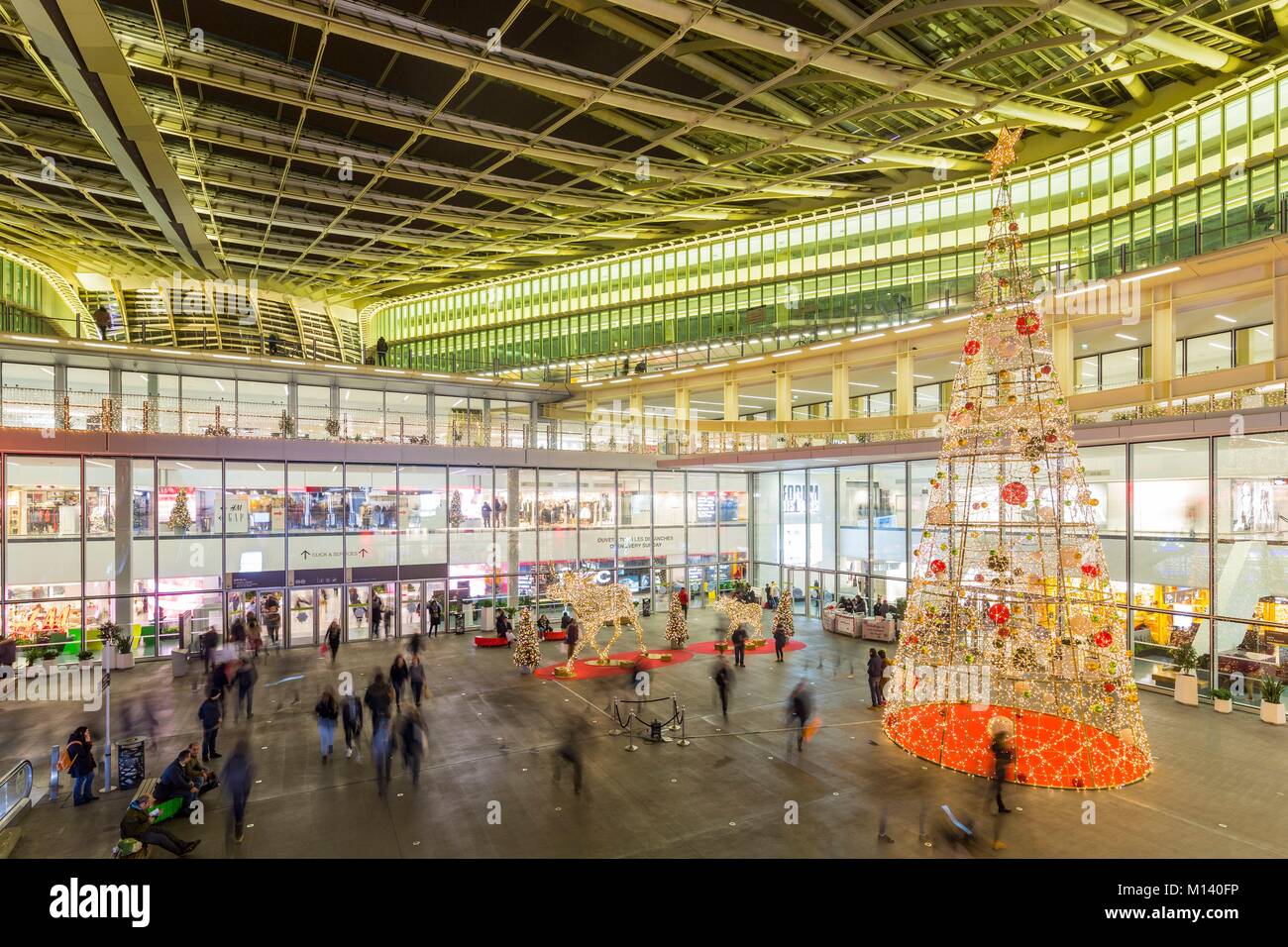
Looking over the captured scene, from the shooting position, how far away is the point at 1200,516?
16438 millimetres

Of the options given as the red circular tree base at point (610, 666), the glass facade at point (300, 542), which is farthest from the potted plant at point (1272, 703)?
the glass facade at point (300, 542)

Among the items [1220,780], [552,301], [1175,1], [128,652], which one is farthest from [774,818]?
[552,301]

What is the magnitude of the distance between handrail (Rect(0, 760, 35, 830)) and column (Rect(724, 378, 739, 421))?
87.7 feet

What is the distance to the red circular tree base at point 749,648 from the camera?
68.7 ft

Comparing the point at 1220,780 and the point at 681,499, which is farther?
the point at 681,499

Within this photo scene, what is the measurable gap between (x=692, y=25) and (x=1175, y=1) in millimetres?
Result: 13139

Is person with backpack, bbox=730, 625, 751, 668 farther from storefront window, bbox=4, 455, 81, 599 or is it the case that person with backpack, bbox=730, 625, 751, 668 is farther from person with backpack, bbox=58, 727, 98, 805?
storefront window, bbox=4, 455, 81, 599

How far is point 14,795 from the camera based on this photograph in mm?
9508

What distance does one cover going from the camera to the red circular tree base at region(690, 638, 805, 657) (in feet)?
68.7

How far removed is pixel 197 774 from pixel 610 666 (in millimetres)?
10629

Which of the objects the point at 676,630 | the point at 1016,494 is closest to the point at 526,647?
the point at 676,630

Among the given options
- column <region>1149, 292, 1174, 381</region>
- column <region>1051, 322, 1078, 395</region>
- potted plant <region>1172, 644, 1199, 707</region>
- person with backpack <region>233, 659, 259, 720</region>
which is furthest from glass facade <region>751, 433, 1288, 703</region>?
person with backpack <region>233, 659, 259, 720</region>
